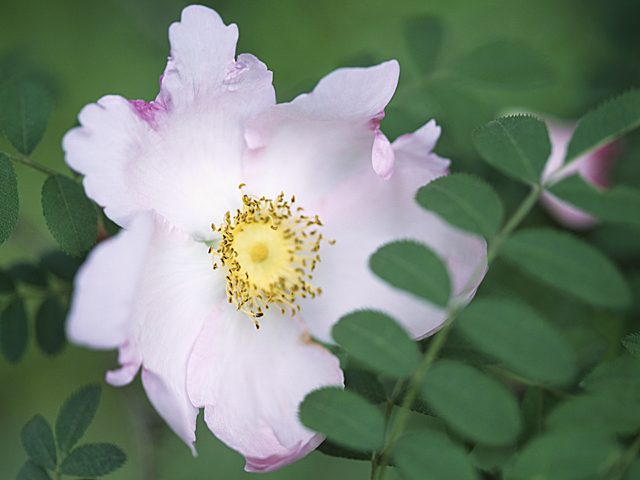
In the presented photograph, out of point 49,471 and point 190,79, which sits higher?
point 190,79

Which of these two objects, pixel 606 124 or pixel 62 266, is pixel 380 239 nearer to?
pixel 606 124

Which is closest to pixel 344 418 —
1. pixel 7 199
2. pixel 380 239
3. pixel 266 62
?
pixel 380 239

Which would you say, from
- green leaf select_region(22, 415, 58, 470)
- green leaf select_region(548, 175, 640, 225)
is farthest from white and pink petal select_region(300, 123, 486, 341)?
green leaf select_region(22, 415, 58, 470)

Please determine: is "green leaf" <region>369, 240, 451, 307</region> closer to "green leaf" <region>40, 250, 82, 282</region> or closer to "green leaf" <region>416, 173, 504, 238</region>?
"green leaf" <region>416, 173, 504, 238</region>

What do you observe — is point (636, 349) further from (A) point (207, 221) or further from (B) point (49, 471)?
(B) point (49, 471)

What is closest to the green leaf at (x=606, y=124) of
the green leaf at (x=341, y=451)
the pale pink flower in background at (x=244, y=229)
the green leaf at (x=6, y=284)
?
the pale pink flower in background at (x=244, y=229)

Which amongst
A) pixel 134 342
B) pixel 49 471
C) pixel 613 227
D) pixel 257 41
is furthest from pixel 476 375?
pixel 257 41
